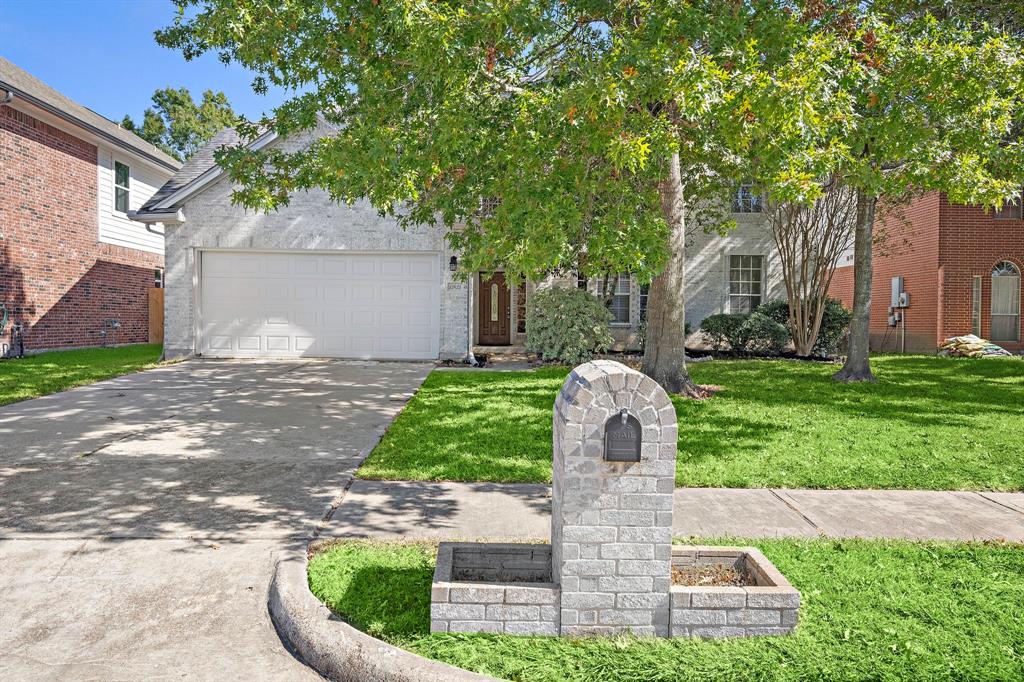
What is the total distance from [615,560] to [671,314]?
8481 mm

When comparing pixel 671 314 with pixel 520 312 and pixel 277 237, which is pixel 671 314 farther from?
pixel 277 237

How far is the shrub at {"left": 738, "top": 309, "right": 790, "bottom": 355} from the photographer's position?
56.2 feet

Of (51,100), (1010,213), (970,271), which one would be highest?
(51,100)

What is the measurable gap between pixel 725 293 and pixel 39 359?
16.9 m

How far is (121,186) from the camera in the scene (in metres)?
19.8

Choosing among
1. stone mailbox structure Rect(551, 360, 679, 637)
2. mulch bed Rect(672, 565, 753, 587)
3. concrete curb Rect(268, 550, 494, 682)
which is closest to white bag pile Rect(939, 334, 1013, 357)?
mulch bed Rect(672, 565, 753, 587)

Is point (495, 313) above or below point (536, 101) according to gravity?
below

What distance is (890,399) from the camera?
10430mm

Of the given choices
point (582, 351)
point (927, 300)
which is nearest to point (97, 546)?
point (582, 351)

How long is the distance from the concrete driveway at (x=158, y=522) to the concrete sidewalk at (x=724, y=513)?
462 mm

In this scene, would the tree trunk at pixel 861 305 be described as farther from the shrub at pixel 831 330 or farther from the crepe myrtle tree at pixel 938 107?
the shrub at pixel 831 330

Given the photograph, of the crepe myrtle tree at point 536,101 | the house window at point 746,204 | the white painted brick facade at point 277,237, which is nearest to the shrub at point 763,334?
the house window at point 746,204

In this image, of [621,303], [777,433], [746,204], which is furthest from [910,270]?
[777,433]

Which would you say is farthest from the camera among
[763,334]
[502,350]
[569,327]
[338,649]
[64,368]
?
[502,350]
